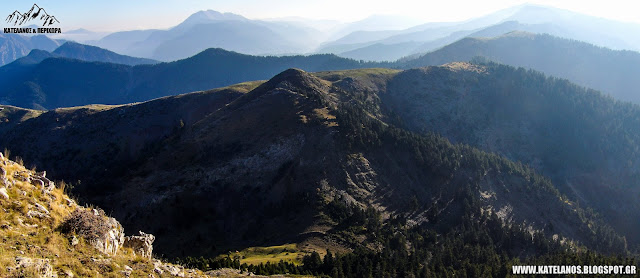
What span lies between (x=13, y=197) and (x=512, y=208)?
104022 millimetres

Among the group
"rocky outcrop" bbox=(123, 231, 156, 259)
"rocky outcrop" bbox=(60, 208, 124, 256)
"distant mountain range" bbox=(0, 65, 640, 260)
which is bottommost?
"distant mountain range" bbox=(0, 65, 640, 260)

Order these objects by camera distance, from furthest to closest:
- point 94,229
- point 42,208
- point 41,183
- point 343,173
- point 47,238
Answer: point 343,173 < point 41,183 < point 94,229 < point 42,208 < point 47,238

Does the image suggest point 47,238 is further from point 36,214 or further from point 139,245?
point 139,245

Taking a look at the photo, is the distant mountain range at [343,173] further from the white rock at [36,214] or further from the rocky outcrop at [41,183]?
the white rock at [36,214]

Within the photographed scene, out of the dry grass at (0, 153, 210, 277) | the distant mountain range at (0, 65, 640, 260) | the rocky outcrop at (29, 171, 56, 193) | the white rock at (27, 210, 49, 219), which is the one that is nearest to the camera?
the dry grass at (0, 153, 210, 277)

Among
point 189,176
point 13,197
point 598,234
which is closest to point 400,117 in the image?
point 598,234

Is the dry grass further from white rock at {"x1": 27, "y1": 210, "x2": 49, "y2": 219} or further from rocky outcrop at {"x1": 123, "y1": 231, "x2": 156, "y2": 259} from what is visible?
rocky outcrop at {"x1": 123, "y1": 231, "x2": 156, "y2": 259}

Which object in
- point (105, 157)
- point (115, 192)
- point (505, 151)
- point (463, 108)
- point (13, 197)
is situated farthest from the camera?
point (463, 108)

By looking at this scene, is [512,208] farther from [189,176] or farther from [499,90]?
[499,90]

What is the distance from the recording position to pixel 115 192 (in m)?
76.8

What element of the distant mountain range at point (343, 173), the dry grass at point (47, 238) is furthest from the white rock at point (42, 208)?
the distant mountain range at point (343, 173)

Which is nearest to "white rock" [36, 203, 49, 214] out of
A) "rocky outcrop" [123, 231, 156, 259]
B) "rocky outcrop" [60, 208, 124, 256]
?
"rocky outcrop" [60, 208, 124, 256]

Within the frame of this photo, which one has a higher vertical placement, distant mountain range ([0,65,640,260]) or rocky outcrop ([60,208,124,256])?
rocky outcrop ([60,208,124,256])

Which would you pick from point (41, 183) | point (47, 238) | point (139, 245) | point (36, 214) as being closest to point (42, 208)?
point (36, 214)
